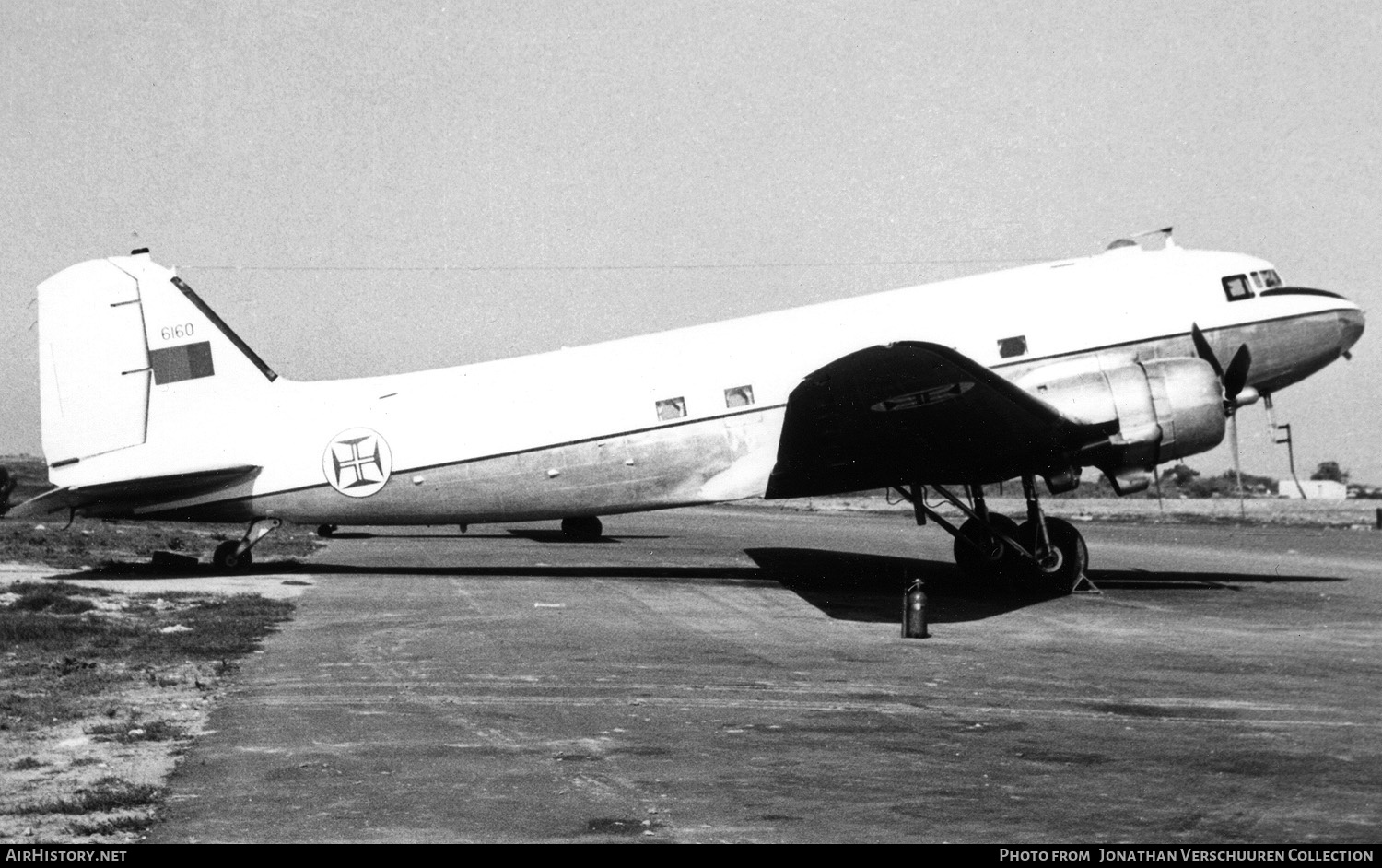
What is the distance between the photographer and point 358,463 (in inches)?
739

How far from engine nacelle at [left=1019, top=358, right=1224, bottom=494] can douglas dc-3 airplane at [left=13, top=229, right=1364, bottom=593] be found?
606mm

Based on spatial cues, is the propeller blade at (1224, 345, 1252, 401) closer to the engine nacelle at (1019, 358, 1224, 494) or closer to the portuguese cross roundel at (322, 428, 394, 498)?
the engine nacelle at (1019, 358, 1224, 494)

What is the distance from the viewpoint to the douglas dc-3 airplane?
711 inches

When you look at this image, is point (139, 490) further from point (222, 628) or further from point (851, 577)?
point (851, 577)

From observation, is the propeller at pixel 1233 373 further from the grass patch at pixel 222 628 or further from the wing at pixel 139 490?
the wing at pixel 139 490

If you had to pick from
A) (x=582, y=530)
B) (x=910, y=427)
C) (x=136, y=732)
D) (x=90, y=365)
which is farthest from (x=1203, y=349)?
(x=582, y=530)

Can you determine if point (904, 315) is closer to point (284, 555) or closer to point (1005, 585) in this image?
point (1005, 585)

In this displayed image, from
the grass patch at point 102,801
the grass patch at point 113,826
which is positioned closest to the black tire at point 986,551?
the grass patch at point 102,801

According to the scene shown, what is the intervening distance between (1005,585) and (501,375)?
27.5 ft

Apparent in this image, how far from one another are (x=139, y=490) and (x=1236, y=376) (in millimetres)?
16235

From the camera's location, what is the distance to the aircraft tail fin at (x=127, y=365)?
61.4 feet

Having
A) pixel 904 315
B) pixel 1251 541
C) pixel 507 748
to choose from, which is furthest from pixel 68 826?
pixel 1251 541

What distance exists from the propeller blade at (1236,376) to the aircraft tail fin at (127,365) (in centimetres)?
1472
